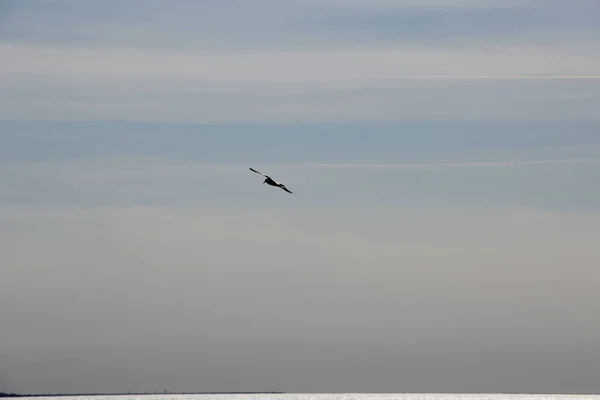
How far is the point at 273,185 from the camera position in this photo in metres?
86.0
